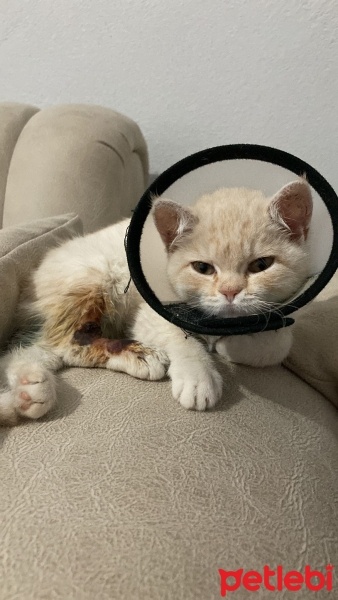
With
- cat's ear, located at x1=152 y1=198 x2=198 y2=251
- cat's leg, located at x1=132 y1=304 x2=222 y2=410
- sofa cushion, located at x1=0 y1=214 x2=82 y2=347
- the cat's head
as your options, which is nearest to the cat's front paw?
cat's leg, located at x1=132 y1=304 x2=222 y2=410

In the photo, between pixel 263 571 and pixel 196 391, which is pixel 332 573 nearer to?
pixel 263 571

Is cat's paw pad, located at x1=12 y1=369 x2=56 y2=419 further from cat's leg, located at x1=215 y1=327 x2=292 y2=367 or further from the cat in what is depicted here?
cat's leg, located at x1=215 y1=327 x2=292 y2=367

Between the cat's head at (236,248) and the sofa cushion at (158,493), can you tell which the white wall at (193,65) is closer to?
the cat's head at (236,248)

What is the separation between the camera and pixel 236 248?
2.48ft

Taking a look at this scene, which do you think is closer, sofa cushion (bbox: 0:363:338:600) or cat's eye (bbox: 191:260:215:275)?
sofa cushion (bbox: 0:363:338:600)

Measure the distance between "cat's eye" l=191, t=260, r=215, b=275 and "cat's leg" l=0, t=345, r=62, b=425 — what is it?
0.98ft

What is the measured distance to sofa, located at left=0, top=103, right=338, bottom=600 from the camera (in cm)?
47

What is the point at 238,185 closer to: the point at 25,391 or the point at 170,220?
the point at 170,220

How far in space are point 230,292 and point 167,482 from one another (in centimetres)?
31

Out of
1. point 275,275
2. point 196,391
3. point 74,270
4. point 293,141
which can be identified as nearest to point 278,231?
point 275,275

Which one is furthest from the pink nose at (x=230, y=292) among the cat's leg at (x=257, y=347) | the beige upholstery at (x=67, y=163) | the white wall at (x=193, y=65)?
the white wall at (x=193, y=65)

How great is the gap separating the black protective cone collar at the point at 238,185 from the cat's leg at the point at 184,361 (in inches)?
3.2

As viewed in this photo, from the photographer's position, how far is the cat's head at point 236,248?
0.75 metres

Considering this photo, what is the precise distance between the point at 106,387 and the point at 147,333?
165 millimetres
